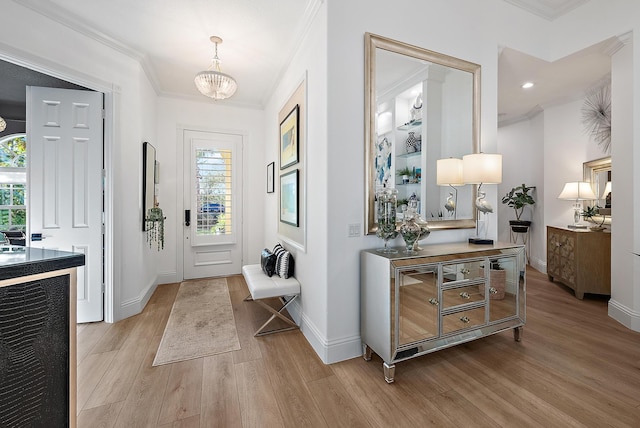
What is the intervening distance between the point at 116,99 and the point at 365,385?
3.74 meters

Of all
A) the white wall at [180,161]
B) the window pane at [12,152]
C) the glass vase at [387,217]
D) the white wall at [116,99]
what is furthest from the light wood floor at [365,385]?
the window pane at [12,152]

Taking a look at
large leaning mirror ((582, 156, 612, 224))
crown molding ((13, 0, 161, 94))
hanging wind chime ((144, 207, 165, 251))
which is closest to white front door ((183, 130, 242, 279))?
hanging wind chime ((144, 207, 165, 251))

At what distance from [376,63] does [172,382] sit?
298cm

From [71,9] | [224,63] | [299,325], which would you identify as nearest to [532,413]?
[299,325]

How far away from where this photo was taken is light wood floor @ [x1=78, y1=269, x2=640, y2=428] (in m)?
1.66

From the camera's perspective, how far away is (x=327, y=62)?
86.9 inches

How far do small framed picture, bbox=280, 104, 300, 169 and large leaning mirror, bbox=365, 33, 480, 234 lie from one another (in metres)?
0.96

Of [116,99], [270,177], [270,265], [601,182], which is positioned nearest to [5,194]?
[116,99]

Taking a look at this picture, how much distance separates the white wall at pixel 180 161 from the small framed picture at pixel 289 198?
1.43m

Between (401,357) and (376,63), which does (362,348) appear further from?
(376,63)

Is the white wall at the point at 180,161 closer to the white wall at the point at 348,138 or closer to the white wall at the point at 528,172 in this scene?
the white wall at the point at 348,138

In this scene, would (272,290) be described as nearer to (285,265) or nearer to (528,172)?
(285,265)

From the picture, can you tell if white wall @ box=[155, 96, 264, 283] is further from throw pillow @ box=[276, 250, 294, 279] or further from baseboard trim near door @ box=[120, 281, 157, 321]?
throw pillow @ box=[276, 250, 294, 279]

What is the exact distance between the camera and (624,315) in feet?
9.45
